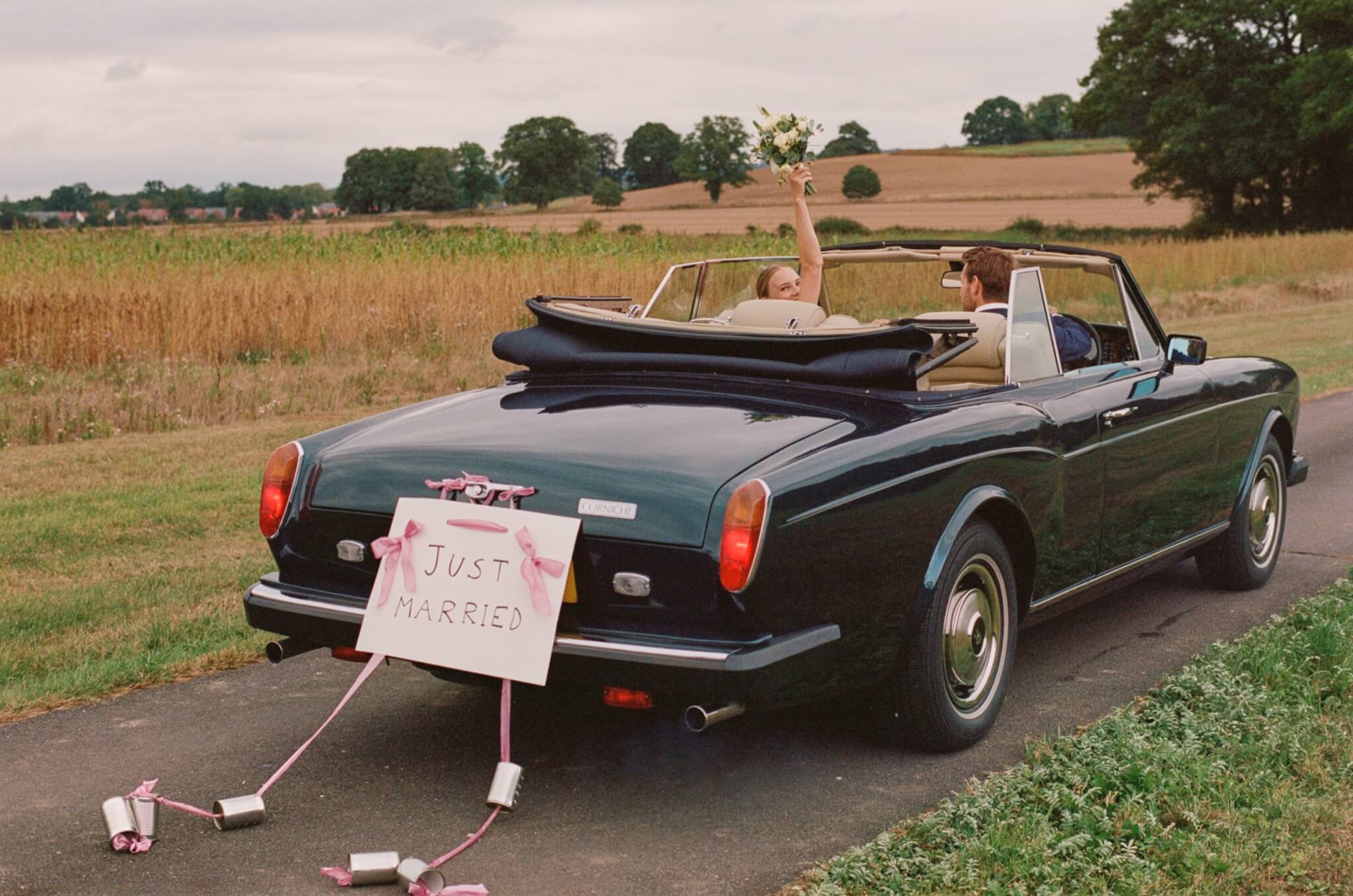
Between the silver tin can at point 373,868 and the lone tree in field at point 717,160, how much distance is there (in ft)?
241

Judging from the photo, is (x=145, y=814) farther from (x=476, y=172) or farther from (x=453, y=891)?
(x=476, y=172)

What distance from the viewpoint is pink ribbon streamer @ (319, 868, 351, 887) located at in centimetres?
352

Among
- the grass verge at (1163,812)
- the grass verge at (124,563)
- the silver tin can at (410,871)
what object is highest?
the silver tin can at (410,871)

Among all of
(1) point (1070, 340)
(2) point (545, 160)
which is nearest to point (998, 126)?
(2) point (545, 160)

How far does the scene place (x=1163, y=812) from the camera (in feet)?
12.5

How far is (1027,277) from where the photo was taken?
209 inches

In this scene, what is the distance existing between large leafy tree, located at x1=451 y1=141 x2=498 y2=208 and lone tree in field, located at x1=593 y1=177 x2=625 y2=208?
20.6 m

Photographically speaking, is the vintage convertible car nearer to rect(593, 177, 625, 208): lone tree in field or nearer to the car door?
the car door

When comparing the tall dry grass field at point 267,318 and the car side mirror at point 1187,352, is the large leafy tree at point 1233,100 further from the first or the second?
the car side mirror at point 1187,352

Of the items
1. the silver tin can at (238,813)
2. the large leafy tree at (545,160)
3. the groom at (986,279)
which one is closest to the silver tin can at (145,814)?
the silver tin can at (238,813)

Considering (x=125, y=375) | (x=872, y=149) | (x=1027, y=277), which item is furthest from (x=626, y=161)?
(x=1027, y=277)

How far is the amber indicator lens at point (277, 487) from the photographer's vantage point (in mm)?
4359

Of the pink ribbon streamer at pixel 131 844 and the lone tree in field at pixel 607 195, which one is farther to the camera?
the lone tree in field at pixel 607 195

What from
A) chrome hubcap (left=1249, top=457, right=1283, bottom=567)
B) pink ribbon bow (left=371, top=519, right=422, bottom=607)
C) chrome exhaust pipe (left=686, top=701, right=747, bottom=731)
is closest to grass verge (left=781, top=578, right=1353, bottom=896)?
chrome exhaust pipe (left=686, top=701, right=747, bottom=731)
